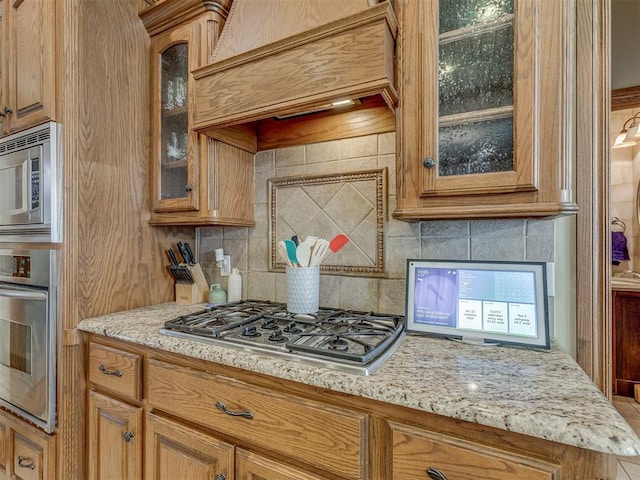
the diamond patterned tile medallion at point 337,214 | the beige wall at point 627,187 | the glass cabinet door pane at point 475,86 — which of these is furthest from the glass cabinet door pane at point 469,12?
the beige wall at point 627,187

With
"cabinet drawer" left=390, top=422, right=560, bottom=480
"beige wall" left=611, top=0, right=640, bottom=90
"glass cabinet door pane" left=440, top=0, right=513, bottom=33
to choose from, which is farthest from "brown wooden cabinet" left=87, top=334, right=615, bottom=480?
"beige wall" left=611, top=0, right=640, bottom=90

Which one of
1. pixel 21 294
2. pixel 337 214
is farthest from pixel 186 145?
pixel 21 294

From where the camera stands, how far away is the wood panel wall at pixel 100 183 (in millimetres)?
1372

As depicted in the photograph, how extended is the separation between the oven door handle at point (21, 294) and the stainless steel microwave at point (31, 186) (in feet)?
0.76

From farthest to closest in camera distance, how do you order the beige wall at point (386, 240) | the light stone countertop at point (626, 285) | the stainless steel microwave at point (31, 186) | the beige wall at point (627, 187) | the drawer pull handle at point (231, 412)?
the beige wall at point (627, 187) < the light stone countertop at point (626, 285) < the stainless steel microwave at point (31, 186) < the beige wall at point (386, 240) < the drawer pull handle at point (231, 412)

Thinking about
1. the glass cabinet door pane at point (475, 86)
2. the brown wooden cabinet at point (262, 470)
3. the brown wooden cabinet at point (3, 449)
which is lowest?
the brown wooden cabinet at point (3, 449)

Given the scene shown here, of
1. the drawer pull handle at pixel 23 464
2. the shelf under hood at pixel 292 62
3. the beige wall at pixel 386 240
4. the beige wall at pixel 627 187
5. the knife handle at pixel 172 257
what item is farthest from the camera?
the beige wall at pixel 627 187

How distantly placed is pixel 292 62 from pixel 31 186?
4.17 ft

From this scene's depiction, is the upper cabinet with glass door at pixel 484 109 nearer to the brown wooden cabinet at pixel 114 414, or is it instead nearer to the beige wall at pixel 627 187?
the brown wooden cabinet at pixel 114 414

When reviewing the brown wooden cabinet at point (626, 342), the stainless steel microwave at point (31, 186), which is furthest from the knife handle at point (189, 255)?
the brown wooden cabinet at point (626, 342)

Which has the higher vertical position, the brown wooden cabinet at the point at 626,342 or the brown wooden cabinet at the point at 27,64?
the brown wooden cabinet at the point at 27,64

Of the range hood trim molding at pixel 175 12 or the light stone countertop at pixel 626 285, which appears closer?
the range hood trim molding at pixel 175 12

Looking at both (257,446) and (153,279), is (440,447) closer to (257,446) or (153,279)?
(257,446)

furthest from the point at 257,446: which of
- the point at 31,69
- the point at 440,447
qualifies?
the point at 31,69
